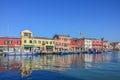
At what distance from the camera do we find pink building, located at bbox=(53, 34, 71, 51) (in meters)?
95.6

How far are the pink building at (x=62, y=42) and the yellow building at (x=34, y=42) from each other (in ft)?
12.7

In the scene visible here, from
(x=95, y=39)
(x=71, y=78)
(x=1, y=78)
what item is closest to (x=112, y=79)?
(x=71, y=78)

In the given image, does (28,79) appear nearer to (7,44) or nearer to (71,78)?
(71,78)

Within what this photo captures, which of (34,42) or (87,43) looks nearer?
(34,42)

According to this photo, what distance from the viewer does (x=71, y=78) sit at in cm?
2427

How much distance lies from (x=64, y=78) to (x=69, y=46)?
8083 cm

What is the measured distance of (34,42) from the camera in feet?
278

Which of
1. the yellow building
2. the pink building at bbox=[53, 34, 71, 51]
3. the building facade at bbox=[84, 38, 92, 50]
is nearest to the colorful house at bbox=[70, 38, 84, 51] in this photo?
the building facade at bbox=[84, 38, 92, 50]

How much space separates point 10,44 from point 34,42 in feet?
33.4

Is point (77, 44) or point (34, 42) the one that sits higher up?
point (34, 42)

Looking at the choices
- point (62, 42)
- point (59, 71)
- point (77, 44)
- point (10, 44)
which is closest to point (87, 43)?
point (77, 44)

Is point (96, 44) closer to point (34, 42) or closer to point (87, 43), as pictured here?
point (87, 43)

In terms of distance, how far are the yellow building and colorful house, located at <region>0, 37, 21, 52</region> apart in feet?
7.30

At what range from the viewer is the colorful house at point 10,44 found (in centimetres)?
7769
